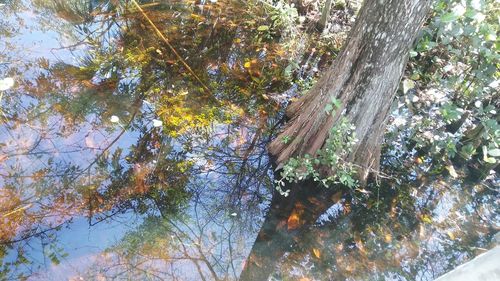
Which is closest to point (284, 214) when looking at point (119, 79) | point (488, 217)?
point (488, 217)

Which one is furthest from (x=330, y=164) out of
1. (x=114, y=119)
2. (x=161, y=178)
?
(x=114, y=119)

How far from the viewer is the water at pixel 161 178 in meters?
2.92

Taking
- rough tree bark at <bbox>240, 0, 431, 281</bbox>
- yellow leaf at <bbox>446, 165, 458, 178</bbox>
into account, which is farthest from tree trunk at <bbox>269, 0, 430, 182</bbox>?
yellow leaf at <bbox>446, 165, 458, 178</bbox>

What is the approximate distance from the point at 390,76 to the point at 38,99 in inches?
122

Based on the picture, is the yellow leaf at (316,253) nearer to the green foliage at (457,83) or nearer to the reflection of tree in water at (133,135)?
the reflection of tree in water at (133,135)

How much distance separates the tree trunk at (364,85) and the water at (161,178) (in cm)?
42

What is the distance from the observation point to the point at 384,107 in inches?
131

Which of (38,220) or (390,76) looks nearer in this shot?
(38,220)

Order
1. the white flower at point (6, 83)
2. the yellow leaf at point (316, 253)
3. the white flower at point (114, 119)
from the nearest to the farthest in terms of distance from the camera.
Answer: the yellow leaf at point (316, 253) < the white flower at point (6, 83) < the white flower at point (114, 119)

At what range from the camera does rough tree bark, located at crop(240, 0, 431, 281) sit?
114 inches

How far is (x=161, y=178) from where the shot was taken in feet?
11.2

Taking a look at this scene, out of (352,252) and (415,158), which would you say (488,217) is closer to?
(415,158)

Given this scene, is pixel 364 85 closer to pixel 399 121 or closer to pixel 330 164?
pixel 330 164

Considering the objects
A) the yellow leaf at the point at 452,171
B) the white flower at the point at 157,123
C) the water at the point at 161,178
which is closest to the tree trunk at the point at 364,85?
the water at the point at 161,178
